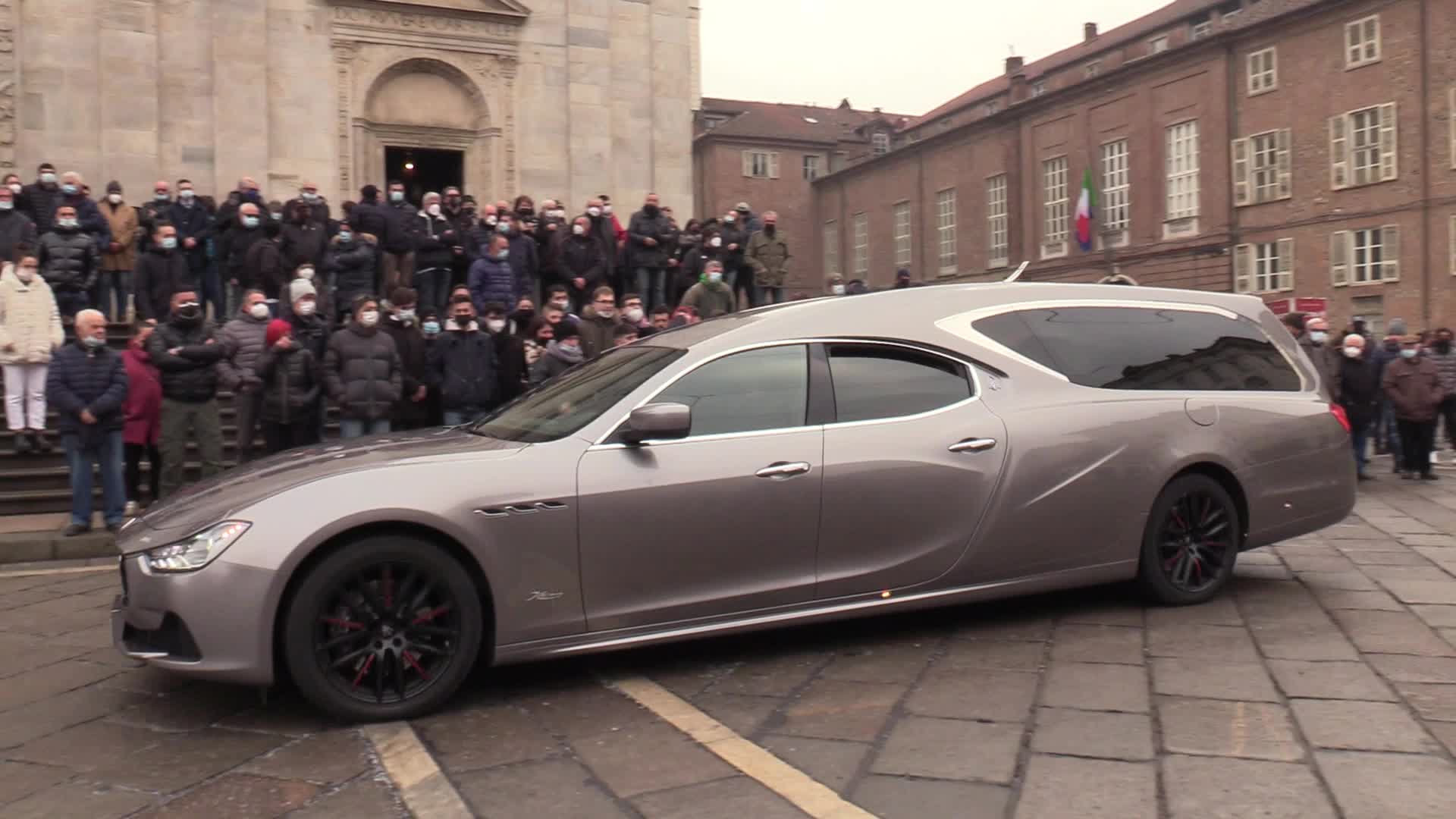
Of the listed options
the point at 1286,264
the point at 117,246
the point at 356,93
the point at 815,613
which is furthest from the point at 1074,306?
the point at 1286,264

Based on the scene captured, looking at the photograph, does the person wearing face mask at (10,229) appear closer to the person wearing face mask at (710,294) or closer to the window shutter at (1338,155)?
the person wearing face mask at (710,294)

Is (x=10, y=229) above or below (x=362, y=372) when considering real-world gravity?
Result: above

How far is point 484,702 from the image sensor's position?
487 centimetres

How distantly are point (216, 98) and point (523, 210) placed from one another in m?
7.73

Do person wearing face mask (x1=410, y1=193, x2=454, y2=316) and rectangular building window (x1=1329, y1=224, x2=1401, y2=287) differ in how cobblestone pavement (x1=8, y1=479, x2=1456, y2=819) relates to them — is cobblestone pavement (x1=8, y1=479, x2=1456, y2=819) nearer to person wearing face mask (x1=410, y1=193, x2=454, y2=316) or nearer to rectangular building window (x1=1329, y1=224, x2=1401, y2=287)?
person wearing face mask (x1=410, y1=193, x2=454, y2=316)

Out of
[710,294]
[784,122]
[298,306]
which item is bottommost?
[298,306]

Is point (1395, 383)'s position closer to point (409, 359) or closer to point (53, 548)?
point (409, 359)

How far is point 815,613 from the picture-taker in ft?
17.3

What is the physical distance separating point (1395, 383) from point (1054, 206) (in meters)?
33.3

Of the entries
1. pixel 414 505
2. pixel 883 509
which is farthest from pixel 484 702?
pixel 883 509

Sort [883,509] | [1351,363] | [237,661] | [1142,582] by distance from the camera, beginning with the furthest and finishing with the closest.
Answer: [1351,363] < [1142,582] < [883,509] < [237,661]

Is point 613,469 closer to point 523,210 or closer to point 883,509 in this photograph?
point 883,509

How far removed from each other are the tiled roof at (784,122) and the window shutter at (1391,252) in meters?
34.0

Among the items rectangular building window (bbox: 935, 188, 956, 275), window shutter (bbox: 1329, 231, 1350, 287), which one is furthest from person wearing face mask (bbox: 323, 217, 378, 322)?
rectangular building window (bbox: 935, 188, 956, 275)
